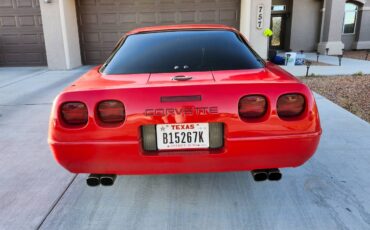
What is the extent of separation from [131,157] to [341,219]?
1577 mm

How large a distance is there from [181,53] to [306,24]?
15740 mm

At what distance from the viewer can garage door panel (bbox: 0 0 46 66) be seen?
10680 millimetres

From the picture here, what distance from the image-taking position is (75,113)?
2.12 metres

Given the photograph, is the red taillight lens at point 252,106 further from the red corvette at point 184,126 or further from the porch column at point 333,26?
the porch column at point 333,26

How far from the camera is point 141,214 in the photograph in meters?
2.38

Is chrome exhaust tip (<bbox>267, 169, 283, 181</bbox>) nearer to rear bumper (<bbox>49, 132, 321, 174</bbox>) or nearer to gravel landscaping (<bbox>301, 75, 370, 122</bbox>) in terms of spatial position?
rear bumper (<bbox>49, 132, 321, 174</bbox>)

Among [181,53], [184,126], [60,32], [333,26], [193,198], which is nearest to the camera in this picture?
[184,126]

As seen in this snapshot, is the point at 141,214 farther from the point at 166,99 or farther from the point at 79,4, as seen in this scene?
the point at 79,4

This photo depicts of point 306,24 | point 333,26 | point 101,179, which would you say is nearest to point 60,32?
point 101,179

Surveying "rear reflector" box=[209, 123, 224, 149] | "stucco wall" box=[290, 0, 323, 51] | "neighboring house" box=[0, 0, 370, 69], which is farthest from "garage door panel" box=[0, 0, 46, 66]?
"stucco wall" box=[290, 0, 323, 51]

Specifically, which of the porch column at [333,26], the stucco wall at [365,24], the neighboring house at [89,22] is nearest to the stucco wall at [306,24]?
the porch column at [333,26]

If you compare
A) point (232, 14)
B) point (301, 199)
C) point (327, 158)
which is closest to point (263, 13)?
point (232, 14)

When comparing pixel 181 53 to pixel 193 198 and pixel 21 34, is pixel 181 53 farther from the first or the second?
pixel 21 34

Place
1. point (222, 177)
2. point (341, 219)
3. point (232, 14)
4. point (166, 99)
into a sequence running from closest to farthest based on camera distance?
point (166, 99)
point (341, 219)
point (222, 177)
point (232, 14)
